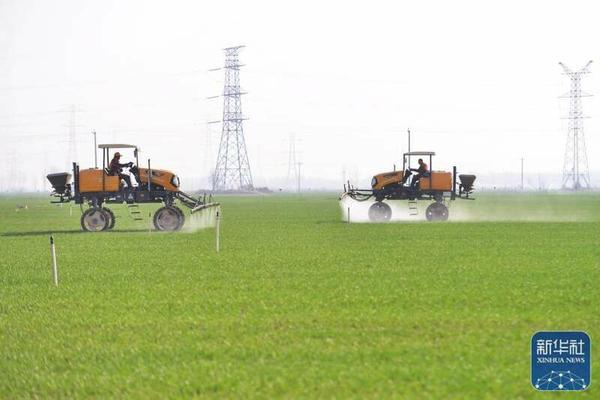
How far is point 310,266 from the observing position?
61.1 feet

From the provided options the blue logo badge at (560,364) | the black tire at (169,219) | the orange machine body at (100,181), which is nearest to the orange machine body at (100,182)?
the orange machine body at (100,181)

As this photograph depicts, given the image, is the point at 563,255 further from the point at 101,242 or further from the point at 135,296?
the point at 101,242

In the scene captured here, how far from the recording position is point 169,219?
3141 centimetres

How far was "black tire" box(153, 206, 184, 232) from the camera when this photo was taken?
102 feet

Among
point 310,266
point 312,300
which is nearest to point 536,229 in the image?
point 310,266

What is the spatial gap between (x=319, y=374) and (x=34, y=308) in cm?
642

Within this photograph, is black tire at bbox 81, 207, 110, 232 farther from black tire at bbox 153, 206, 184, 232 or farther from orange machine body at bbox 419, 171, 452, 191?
orange machine body at bbox 419, 171, 452, 191

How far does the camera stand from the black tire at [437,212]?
124 ft

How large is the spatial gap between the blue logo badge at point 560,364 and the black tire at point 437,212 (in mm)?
29183

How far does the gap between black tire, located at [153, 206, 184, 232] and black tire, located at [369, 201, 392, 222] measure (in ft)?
33.7

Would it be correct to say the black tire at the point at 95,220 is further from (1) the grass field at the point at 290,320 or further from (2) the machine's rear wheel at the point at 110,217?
(1) the grass field at the point at 290,320

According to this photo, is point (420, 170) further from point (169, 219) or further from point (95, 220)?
point (95, 220)

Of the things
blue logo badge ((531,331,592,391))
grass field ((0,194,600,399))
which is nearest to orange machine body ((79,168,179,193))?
grass field ((0,194,600,399))

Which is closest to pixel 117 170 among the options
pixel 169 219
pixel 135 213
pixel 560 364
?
pixel 169 219
